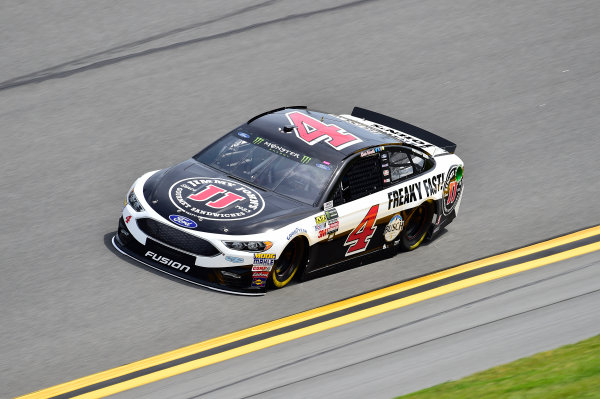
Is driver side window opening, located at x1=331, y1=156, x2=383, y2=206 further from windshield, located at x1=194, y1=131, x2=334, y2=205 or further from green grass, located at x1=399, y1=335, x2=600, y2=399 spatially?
green grass, located at x1=399, y1=335, x2=600, y2=399

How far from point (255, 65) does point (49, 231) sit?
214 inches

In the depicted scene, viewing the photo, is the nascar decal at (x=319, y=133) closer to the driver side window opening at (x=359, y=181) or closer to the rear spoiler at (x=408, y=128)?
the driver side window opening at (x=359, y=181)

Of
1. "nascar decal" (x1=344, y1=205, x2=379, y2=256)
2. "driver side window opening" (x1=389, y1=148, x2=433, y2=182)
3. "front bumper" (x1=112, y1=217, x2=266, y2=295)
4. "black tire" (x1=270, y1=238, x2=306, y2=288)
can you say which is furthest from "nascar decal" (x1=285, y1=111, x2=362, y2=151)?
"front bumper" (x1=112, y1=217, x2=266, y2=295)

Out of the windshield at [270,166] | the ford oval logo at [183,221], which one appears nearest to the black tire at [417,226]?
the windshield at [270,166]

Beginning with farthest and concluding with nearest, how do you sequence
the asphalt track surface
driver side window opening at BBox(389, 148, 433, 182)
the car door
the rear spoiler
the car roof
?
the rear spoiler → driver side window opening at BBox(389, 148, 433, 182) → the car roof → the car door → the asphalt track surface

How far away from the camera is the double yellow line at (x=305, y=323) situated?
762 cm

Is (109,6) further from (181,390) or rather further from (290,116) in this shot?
(181,390)

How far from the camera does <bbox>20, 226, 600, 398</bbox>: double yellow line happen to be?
300 inches

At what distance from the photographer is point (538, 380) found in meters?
7.01

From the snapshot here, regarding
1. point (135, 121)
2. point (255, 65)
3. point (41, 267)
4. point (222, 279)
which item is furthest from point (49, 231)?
point (255, 65)

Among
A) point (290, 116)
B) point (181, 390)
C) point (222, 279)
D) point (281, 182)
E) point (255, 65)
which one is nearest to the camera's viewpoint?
point (181, 390)

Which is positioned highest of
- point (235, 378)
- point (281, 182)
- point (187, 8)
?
point (187, 8)

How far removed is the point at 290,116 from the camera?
1070 centimetres

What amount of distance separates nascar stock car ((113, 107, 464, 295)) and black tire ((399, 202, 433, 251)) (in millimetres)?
14
